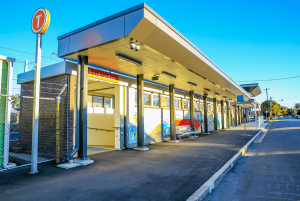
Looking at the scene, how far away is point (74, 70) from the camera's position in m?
7.66

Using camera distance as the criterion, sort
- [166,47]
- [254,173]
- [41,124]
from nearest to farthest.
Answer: [254,173] < [166,47] < [41,124]

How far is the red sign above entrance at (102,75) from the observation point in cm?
816

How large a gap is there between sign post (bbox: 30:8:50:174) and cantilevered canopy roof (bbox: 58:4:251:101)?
3.24 ft

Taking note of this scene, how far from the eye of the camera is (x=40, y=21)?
5918 millimetres

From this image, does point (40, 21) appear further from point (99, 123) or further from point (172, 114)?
point (172, 114)

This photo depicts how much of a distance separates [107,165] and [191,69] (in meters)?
5.82

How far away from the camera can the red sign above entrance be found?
816 cm

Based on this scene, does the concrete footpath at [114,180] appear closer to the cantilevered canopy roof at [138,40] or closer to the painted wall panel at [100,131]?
the cantilevered canopy roof at [138,40]

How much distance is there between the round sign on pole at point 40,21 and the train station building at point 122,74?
→ 0.96 m

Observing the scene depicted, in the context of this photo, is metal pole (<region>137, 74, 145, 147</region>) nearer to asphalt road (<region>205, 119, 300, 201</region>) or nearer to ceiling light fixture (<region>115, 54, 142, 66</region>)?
ceiling light fixture (<region>115, 54, 142, 66</region>)

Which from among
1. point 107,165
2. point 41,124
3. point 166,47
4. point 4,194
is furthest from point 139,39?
point 41,124

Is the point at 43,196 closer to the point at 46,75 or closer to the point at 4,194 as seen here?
the point at 4,194

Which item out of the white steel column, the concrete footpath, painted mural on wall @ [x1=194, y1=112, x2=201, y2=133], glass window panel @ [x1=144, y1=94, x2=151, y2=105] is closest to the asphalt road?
the concrete footpath

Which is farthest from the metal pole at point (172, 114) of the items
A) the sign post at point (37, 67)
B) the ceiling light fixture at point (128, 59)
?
the sign post at point (37, 67)
